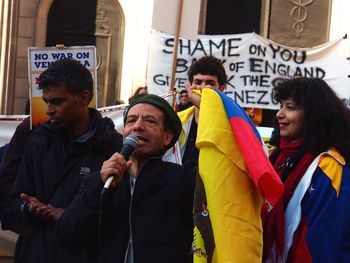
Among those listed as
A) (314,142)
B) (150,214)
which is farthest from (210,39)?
(150,214)

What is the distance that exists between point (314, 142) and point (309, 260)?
0.53 metres

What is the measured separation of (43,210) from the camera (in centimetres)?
257

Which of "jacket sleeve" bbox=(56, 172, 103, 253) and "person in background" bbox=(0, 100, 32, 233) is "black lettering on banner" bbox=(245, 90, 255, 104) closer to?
"person in background" bbox=(0, 100, 32, 233)

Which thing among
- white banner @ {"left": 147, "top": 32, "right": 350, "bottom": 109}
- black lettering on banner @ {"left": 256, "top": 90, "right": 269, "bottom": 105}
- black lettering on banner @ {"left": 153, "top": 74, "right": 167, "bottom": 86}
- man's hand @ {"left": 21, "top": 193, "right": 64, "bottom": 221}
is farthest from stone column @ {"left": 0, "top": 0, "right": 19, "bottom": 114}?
man's hand @ {"left": 21, "top": 193, "right": 64, "bottom": 221}

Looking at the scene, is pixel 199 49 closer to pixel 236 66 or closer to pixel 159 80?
pixel 236 66

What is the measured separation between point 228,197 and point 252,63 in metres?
5.81

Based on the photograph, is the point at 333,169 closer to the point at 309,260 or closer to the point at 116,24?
the point at 309,260

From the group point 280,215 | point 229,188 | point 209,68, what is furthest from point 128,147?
point 209,68

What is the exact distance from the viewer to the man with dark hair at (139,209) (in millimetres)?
2244

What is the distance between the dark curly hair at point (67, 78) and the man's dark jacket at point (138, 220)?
2.02 ft

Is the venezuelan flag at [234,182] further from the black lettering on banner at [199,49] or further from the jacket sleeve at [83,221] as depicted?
the black lettering on banner at [199,49]

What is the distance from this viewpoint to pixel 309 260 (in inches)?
101

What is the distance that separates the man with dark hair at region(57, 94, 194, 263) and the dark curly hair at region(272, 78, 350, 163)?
689mm

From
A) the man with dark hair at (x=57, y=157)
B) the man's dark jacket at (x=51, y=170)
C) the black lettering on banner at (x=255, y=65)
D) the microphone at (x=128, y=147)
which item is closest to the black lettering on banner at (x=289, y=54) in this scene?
the black lettering on banner at (x=255, y=65)
